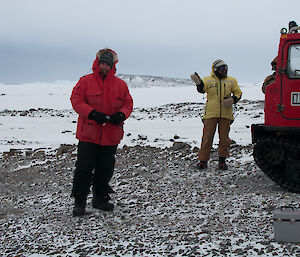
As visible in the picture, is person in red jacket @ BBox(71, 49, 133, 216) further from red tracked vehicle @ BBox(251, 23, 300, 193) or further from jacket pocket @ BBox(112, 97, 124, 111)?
red tracked vehicle @ BBox(251, 23, 300, 193)

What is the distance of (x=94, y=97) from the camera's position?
5293 mm

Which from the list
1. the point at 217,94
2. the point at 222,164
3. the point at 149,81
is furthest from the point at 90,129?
the point at 149,81

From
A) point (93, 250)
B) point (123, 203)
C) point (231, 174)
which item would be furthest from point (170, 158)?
point (93, 250)

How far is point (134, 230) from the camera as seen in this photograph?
4.97 metres

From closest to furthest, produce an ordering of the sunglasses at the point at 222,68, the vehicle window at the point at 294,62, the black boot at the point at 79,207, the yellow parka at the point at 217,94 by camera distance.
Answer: the black boot at the point at 79,207 → the vehicle window at the point at 294,62 → the sunglasses at the point at 222,68 → the yellow parka at the point at 217,94

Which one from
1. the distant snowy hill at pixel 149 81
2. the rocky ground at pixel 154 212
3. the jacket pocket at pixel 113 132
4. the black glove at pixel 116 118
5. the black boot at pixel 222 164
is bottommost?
the rocky ground at pixel 154 212

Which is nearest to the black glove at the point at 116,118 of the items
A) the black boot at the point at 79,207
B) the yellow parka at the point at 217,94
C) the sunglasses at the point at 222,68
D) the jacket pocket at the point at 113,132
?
the jacket pocket at the point at 113,132

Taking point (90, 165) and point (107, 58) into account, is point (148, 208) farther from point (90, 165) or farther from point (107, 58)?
point (107, 58)

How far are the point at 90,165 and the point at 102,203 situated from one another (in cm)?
63

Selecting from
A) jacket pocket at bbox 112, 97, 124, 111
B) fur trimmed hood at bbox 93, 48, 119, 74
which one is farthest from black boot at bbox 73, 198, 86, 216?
fur trimmed hood at bbox 93, 48, 119, 74

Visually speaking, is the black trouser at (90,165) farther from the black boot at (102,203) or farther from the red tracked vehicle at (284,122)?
the red tracked vehicle at (284,122)

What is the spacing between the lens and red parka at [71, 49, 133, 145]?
5277 mm

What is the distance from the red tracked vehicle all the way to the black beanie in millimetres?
2481

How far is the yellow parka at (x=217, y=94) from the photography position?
23.8 ft
